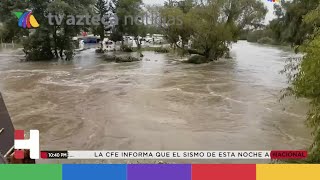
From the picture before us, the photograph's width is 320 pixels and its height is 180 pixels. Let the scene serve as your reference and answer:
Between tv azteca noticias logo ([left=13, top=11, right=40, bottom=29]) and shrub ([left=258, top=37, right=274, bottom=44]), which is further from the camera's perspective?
shrub ([left=258, top=37, right=274, bottom=44])

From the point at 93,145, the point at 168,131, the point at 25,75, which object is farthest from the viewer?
the point at 25,75

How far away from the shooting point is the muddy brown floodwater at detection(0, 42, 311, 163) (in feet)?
7.41

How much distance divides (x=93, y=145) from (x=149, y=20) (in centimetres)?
79

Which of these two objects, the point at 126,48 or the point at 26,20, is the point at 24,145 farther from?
the point at 126,48

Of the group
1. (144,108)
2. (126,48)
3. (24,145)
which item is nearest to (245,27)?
(126,48)

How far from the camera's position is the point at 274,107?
3191 millimetres

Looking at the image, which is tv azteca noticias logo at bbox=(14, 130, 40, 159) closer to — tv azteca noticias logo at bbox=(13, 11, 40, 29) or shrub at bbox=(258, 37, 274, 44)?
tv azteca noticias logo at bbox=(13, 11, 40, 29)

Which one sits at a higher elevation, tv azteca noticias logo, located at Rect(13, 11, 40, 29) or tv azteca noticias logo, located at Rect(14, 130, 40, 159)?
tv azteca noticias logo, located at Rect(13, 11, 40, 29)

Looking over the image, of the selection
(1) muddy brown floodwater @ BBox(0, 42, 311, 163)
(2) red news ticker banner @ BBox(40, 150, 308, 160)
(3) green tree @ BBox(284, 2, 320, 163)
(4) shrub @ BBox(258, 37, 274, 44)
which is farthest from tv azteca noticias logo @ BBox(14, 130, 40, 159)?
(4) shrub @ BBox(258, 37, 274, 44)

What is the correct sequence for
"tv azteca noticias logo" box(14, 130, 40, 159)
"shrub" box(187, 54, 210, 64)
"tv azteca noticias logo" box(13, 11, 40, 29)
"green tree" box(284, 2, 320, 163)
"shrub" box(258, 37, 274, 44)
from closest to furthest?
"green tree" box(284, 2, 320, 163) < "tv azteca noticias logo" box(14, 130, 40, 159) < "tv azteca noticias logo" box(13, 11, 40, 29) < "shrub" box(258, 37, 274, 44) < "shrub" box(187, 54, 210, 64)

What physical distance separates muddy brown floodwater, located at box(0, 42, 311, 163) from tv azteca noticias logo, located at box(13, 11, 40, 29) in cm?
48

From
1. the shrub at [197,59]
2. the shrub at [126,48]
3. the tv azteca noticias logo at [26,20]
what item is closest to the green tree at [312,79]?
the tv azteca noticias logo at [26,20]

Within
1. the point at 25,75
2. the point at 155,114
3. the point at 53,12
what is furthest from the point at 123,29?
the point at 25,75

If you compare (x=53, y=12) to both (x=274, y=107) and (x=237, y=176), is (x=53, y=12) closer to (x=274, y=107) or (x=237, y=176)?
(x=237, y=176)
